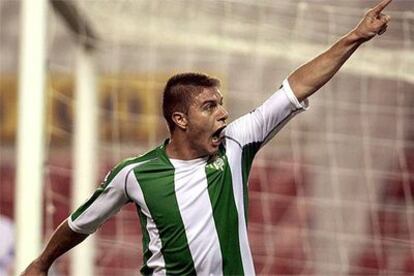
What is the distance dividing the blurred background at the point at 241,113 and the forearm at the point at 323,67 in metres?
1.98

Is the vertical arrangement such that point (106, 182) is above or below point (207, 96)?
below

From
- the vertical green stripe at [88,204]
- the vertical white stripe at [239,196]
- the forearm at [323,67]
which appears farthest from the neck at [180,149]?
the forearm at [323,67]

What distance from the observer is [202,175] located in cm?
379

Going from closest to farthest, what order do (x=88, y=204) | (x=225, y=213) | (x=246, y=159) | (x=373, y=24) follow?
(x=373, y=24) < (x=225, y=213) < (x=246, y=159) < (x=88, y=204)

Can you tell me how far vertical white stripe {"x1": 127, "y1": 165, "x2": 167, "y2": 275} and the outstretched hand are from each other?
0.83 m

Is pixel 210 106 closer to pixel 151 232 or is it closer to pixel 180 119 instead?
pixel 180 119

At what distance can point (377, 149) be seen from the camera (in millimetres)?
8719

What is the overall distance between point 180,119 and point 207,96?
0.12 metres

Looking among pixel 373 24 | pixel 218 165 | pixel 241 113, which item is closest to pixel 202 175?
pixel 218 165

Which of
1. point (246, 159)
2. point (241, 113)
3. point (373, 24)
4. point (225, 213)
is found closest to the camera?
point (373, 24)

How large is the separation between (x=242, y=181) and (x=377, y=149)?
5.02 m

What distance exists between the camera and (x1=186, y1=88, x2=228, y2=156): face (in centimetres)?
376

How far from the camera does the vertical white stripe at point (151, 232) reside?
379 centimetres

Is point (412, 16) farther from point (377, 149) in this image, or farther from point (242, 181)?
point (377, 149)
